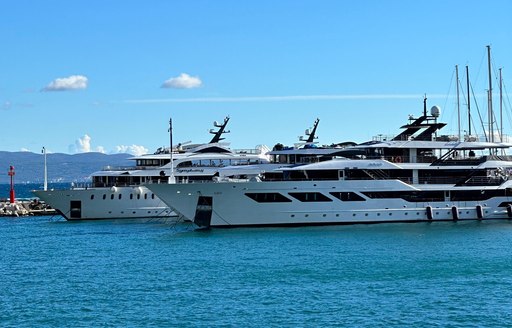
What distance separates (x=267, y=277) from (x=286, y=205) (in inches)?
648

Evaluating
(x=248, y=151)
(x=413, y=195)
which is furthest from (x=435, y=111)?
→ (x=248, y=151)

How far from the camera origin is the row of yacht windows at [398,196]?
4781 centimetres

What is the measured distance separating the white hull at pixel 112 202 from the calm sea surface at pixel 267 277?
485 inches

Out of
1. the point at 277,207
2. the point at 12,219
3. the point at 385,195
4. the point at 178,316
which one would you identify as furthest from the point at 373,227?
the point at 12,219

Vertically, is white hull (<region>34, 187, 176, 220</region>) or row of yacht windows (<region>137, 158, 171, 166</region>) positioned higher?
row of yacht windows (<region>137, 158, 171, 166</region>)

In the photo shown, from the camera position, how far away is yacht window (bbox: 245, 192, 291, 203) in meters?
47.7

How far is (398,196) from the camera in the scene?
49531mm

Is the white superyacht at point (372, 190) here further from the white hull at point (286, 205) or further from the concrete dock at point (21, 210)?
the concrete dock at point (21, 210)

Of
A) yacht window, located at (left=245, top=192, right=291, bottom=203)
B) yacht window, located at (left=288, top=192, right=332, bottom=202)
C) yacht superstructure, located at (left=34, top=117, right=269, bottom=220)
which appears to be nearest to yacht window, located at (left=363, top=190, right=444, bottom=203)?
yacht window, located at (left=288, top=192, right=332, bottom=202)

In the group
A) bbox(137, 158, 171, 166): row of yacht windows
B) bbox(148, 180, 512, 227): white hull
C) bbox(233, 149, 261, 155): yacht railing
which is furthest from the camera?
bbox(233, 149, 261, 155): yacht railing

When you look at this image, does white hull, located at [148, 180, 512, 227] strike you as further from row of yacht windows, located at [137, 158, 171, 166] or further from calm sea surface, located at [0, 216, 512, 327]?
row of yacht windows, located at [137, 158, 171, 166]

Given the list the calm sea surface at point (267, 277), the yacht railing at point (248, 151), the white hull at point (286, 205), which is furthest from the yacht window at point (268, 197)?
the yacht railing at point (248, 151)

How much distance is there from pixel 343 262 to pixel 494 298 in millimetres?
8512

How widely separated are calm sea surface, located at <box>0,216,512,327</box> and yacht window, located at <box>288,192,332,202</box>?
180 centimetres
